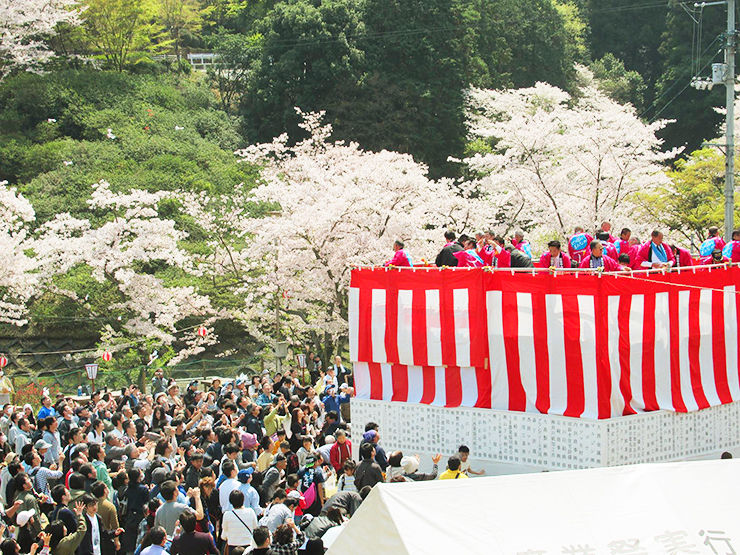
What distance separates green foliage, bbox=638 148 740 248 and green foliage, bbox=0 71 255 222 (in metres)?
18.5

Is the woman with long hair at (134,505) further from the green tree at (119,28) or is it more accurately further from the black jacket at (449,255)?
the green tree at (119,28)

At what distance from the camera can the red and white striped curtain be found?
11.6 m

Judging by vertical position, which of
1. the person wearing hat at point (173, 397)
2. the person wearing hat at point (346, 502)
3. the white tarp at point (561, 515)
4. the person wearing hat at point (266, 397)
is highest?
the white tarp at point (561, 515)

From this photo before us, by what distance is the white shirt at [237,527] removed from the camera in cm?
800

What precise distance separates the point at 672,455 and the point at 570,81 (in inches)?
1396

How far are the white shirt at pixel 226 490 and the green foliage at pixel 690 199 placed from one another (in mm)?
20053

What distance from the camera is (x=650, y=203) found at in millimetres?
25844

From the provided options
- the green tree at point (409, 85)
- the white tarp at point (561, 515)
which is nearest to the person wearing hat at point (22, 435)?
the white tarp at point (561, 515)

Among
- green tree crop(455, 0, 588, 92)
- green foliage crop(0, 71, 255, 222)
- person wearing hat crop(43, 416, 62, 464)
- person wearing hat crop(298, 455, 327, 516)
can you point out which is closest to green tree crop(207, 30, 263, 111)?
green foliage crop(0, 71, 255, 222)

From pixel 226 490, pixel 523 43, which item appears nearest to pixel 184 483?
pixel 226 490

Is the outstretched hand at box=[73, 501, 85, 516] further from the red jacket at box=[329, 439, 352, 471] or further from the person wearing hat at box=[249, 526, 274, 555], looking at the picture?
the red jacket at box=[329, 439, 352, 471]

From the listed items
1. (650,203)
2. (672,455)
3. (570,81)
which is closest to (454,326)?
(672,455)

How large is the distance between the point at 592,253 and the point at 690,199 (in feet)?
51.6

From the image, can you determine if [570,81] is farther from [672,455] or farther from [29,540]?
[29,540]
